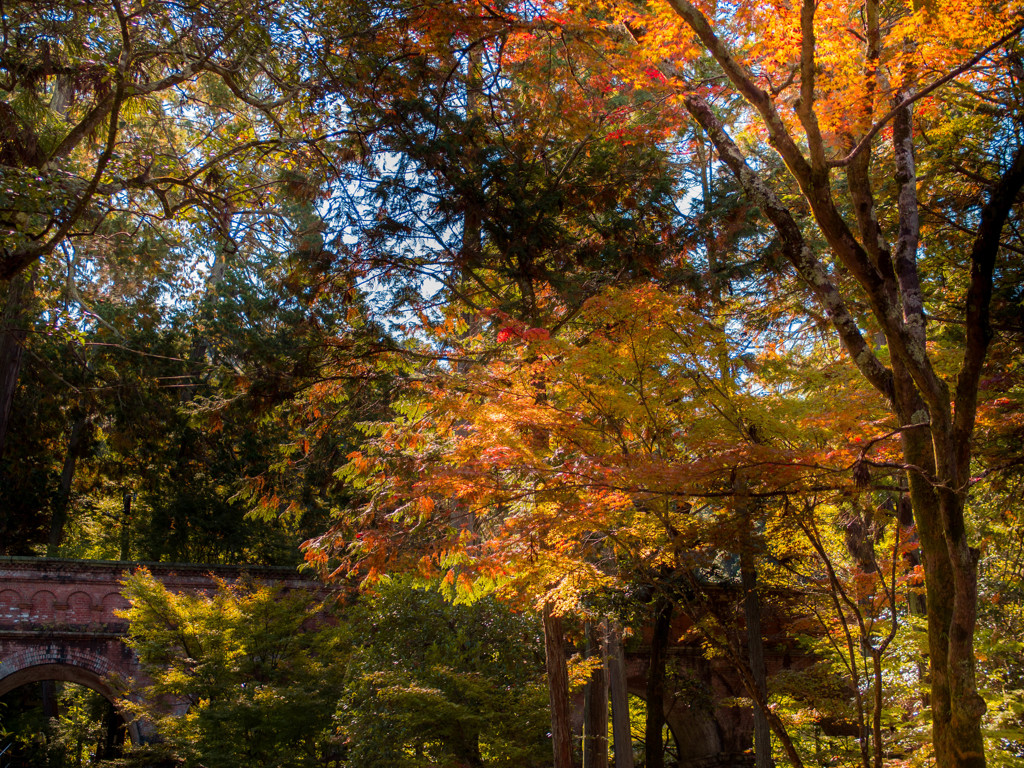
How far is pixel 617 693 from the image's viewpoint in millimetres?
10055

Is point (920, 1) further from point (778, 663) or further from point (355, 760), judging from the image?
point (778, 663)

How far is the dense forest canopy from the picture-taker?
174 inches


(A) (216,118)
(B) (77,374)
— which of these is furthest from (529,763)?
(B) (77,374)

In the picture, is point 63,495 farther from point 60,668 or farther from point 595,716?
point 595,716

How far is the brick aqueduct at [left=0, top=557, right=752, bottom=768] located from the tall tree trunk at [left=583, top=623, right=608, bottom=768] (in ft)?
7.79

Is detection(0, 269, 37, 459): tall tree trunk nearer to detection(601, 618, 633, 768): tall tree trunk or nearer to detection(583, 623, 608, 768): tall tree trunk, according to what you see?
detection(601, 618, 633, 768): tall tree trunk

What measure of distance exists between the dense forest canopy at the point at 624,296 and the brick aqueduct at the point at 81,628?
3.68 metres

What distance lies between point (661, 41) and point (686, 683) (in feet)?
29.9

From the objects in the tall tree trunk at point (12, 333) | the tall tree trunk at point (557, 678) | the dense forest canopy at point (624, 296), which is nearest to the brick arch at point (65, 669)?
the tall tree trunk at point (12, 333)

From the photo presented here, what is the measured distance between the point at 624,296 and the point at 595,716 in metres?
6.30

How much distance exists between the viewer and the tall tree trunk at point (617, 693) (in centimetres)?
961

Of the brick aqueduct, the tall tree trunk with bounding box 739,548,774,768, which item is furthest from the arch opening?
the tall tree trunk with bounding box 739,548,774,768

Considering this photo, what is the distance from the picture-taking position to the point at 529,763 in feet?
28.9

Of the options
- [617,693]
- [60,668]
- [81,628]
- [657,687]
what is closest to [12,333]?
[81,628]
